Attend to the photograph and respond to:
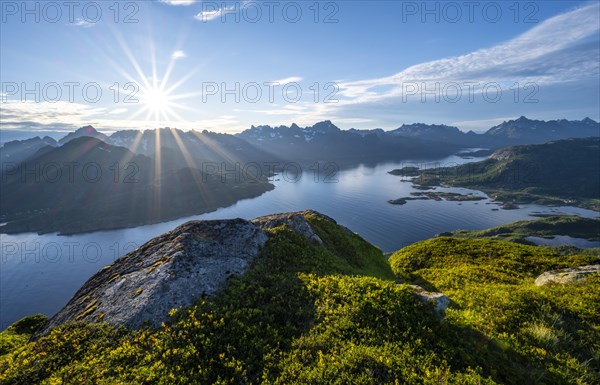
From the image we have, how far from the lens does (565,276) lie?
63.8ft

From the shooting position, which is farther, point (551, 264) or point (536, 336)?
point (551, 264)

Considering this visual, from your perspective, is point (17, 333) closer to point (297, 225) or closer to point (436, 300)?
point (297, 225)

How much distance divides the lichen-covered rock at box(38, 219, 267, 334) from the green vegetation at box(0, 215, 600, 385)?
→ 806 mm

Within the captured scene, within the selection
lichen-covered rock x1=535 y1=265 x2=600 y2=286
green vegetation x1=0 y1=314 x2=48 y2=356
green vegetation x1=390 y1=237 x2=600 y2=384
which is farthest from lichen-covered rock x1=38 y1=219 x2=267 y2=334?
lichen-covered rock x1=535 y1=265 x2=600 y2=286

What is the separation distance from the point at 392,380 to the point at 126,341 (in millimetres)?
9561

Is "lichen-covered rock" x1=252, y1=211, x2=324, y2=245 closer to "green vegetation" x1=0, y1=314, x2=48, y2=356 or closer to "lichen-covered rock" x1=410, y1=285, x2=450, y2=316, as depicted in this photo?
"lichen-covered rock" x1=410, y1=285, x2=450, y2=316

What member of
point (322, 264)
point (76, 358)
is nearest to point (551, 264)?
point (322, 264)

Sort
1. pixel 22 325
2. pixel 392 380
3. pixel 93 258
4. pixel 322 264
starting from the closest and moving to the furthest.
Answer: pixel 392 380 < pixel 322 264 < pixel 22 325 < pixel 93 258

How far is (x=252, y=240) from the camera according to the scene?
19266 mm

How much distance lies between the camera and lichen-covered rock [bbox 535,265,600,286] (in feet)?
61.4

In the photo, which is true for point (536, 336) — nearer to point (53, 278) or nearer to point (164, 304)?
point (164, 304)

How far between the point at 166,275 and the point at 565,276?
26.0 meters

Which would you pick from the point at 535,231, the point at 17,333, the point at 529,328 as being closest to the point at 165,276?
the point at 17,333

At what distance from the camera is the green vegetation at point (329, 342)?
8.71 m
